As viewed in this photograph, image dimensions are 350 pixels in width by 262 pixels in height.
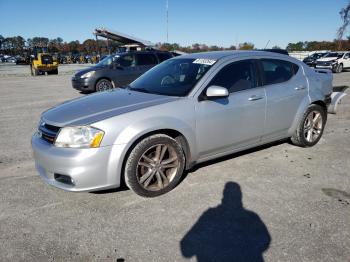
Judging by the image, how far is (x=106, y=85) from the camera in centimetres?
1201

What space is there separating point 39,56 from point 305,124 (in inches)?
973

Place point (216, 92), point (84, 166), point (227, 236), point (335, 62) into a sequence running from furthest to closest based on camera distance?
point (335, 62) < point (216, 92) < point (84, 166) < point (227, 236)

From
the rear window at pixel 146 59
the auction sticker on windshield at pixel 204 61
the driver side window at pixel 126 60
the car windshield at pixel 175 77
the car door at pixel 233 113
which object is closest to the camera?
the car door at pixel 233 113

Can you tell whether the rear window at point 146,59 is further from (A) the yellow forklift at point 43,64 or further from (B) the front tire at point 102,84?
(A) the yellow forklift at point 43,64

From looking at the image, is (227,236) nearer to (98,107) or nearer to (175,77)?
(98,107)

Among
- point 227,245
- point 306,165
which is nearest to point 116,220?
point 227,245

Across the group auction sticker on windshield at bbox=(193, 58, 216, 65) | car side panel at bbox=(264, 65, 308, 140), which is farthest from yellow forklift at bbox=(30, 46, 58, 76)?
car side panel at bbox=(264, 65, 308, 140)

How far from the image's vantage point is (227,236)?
2840 millimetres

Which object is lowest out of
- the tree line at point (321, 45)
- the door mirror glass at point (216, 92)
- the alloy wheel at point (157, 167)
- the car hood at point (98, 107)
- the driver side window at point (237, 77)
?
the alloy wheel at point (157, 167)

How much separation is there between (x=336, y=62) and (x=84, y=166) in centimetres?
2398

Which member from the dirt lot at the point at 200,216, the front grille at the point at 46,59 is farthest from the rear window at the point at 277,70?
the front grille at the point at 46,59

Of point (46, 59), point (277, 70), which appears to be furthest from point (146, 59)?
point (46, 59)

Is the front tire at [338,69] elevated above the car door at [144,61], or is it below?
below

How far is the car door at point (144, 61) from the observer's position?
12.1 meters
